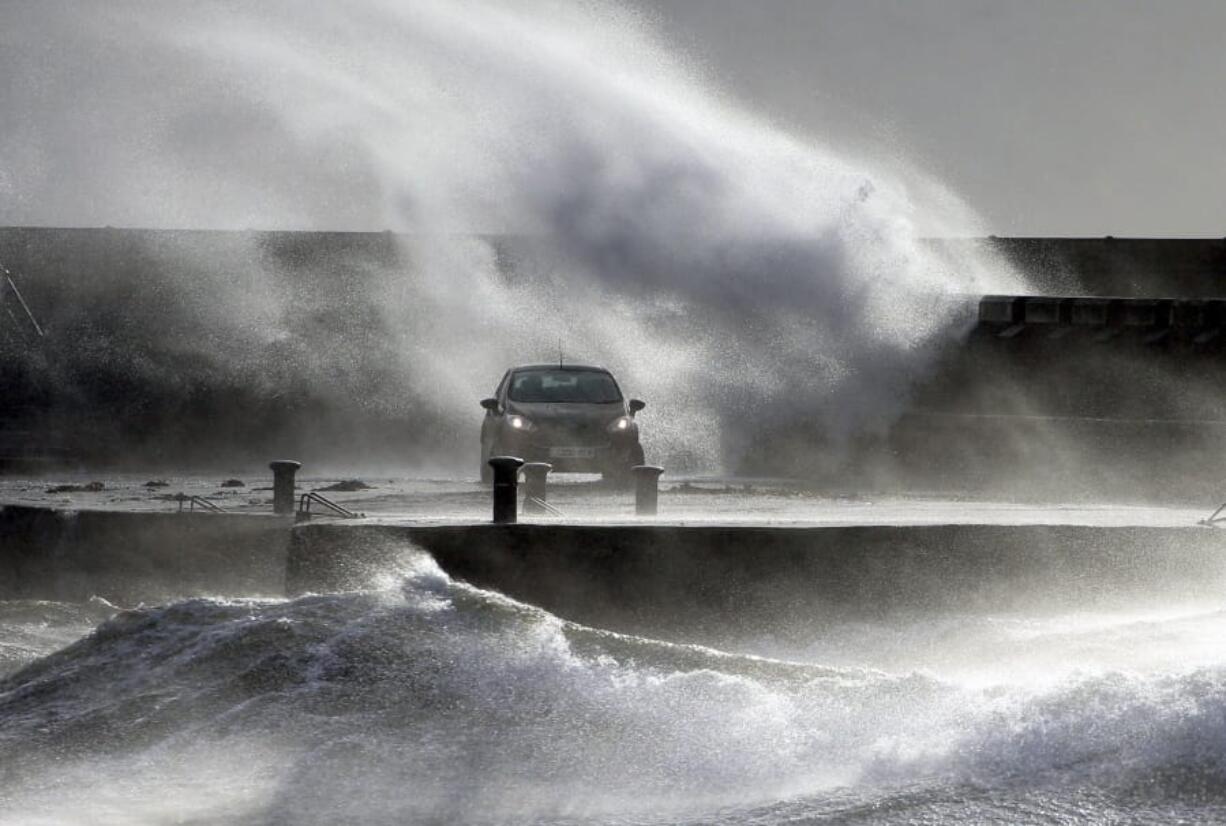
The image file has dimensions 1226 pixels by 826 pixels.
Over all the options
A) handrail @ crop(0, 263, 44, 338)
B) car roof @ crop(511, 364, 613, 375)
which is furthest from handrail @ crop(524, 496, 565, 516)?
handrail @ crop(0, 263, 44, 338)

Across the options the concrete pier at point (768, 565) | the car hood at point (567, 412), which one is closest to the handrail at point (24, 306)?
the car hood at point (567, 412)

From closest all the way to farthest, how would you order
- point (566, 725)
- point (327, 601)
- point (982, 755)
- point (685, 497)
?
point (982, 755) → point (566, 725) → point (327, 601) → point (685, 497)

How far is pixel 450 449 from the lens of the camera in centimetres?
2933

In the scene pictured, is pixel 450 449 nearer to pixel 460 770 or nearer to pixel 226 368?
pixel 226 368

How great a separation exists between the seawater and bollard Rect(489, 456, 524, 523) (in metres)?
0.77

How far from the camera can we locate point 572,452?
806 inches

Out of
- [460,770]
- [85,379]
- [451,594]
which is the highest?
[85,379]

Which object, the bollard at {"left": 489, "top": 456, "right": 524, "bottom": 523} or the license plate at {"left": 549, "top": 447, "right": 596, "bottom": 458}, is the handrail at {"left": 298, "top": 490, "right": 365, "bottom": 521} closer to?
the bollard at {"left": 489, "top": 456, "right": 524, "bottom": 523}

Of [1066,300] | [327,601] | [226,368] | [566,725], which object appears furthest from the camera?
[226,368]

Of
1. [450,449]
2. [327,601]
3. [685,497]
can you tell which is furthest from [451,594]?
[450,449]

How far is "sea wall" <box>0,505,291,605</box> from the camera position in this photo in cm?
1491

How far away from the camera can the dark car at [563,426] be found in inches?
806

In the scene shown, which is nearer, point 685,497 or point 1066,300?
point 685,497

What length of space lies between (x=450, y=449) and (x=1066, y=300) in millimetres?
9392
